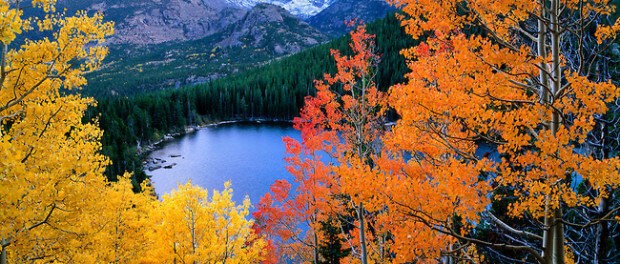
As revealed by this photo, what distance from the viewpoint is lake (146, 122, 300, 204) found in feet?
126

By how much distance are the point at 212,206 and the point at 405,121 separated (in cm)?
952

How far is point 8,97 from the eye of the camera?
612cm

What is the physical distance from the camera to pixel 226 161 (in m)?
48.2

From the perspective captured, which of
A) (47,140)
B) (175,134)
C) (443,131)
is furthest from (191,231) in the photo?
(175,134)

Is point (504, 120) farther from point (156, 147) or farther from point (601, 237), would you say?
point (156, 147)

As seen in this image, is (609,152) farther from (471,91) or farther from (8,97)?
(8,97)

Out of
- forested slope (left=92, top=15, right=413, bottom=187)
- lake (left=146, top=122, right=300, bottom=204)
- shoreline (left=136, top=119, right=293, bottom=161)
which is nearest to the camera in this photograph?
lake (left=146, top=122, right=300, bottom=204)

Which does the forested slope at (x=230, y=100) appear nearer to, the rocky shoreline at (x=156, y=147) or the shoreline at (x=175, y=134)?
the shoreline at (x=175, y=134)

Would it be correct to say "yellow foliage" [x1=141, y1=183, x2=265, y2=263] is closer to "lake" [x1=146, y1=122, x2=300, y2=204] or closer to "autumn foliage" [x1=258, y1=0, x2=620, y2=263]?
"autumn foliage" [x1=258, y1=0, x2=620, y2=263]

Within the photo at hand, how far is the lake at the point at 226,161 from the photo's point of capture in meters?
38.3

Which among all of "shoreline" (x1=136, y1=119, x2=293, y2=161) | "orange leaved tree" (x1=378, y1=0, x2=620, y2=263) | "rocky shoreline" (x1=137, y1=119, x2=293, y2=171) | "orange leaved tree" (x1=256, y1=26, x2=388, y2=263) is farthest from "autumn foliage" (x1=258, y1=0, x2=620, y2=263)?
"shoreline" (x1=136, y1=119, x2=293, y2=161)

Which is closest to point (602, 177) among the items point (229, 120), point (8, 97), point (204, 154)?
point (8, 97)

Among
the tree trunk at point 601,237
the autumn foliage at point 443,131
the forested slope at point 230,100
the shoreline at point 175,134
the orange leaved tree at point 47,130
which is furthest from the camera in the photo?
the forested slope at point 230,100

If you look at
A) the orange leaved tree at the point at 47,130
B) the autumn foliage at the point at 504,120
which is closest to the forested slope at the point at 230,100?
the orange leaved tree at the point at 47,130
